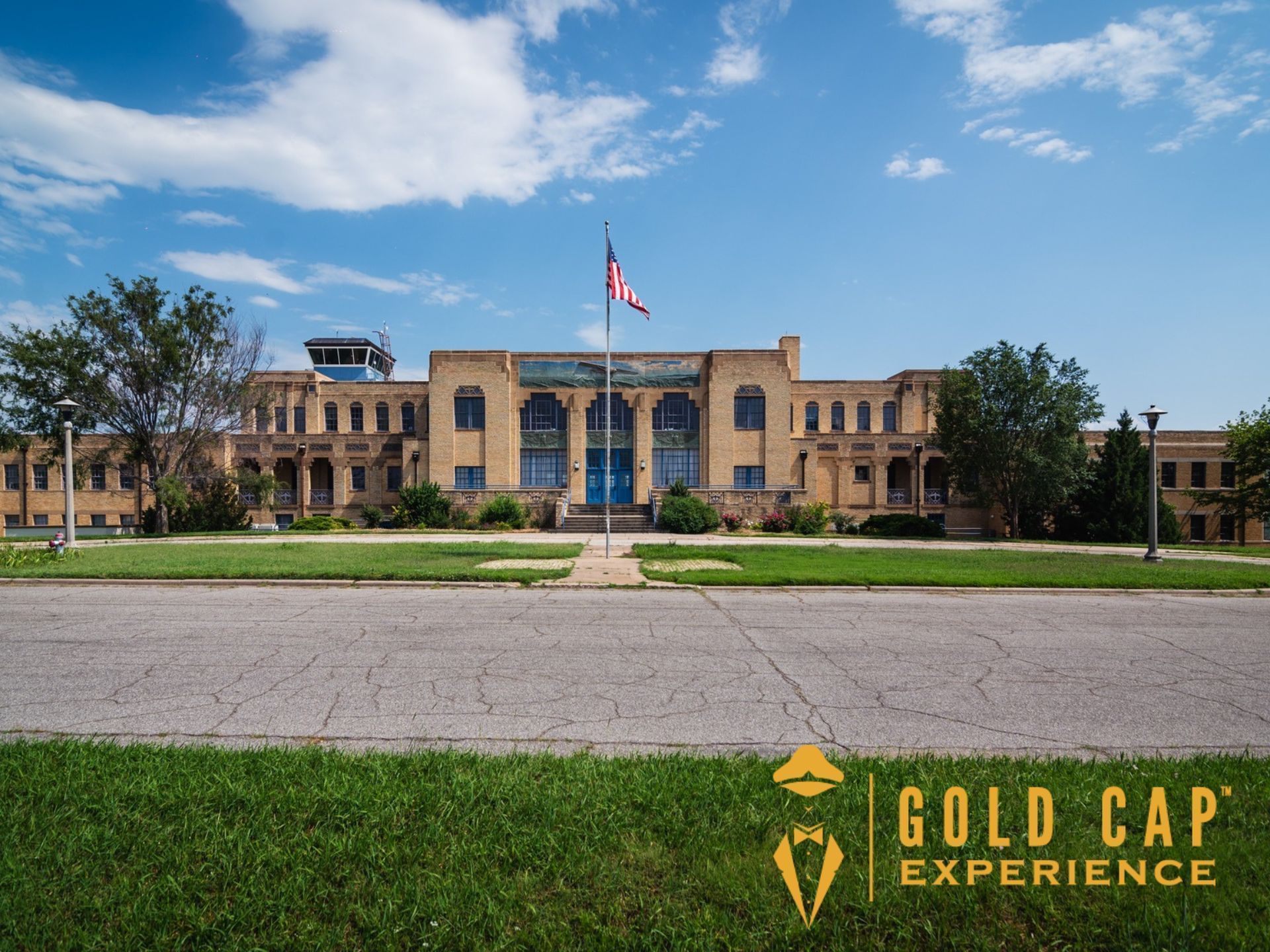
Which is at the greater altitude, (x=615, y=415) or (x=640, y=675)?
(x=615, y=415)

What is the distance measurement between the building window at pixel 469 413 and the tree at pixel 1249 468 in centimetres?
4210

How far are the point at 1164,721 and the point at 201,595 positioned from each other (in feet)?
47.7

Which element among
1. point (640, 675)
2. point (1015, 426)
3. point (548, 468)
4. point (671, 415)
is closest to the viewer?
point (640, 675)

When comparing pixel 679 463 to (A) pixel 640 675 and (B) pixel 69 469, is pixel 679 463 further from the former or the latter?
(A) pixel 640 675

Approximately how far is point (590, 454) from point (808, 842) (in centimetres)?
3953

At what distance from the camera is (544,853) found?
324 centimetres

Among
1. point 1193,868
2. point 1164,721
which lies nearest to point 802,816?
point 1193,868

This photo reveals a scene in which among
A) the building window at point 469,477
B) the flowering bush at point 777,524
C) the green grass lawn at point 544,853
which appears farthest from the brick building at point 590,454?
the green grass lawn at point 544,853

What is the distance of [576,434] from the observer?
42531mm

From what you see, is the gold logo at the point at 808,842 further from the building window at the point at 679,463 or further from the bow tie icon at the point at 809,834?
the building window at the point at 679,463

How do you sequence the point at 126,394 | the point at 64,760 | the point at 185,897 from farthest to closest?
the point at 126,394
the point at 64,760
the point at 185,897

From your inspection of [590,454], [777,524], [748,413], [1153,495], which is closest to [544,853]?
[1153,495]

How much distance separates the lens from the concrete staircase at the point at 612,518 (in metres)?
35.9

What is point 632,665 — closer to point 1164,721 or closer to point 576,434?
point 1164,721
